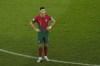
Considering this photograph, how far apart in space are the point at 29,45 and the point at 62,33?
7.90 ft

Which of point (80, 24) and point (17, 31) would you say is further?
point (80, 24)

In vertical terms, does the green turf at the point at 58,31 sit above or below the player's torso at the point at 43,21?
below

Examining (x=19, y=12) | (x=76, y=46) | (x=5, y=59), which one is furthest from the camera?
(x=19, y=12)

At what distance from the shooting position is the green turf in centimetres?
1498

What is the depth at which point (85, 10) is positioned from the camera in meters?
22.3

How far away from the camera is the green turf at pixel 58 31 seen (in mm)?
14977

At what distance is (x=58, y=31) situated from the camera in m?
18.5

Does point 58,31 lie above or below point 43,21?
below

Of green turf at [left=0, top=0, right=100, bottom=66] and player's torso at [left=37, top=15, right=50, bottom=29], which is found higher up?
player's torso at [left=37, top=15, right=50, bottom=29]

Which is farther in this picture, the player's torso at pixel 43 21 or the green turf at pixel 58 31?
the green turf at pixel 58 31

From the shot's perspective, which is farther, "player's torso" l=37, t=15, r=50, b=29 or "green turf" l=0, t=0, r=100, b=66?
"green turf" l=0, t=0, r=100, b=66

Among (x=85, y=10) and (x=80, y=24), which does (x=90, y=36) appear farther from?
(x=85, y=10)

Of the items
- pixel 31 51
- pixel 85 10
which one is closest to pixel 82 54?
pixel 31 51

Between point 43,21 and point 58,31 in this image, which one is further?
point 58,31
